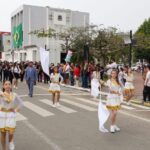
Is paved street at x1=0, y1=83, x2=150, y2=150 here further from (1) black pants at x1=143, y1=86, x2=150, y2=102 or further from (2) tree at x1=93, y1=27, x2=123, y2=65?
(2) tree at x1=93, y1=27, x2=123, y2=65

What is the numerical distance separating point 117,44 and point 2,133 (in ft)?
109

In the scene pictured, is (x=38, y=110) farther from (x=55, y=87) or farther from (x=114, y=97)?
(x=114, y=97)

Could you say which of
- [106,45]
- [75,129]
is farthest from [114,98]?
[106,45]

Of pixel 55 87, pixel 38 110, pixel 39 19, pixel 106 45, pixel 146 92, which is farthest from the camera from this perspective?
pixel 39 19

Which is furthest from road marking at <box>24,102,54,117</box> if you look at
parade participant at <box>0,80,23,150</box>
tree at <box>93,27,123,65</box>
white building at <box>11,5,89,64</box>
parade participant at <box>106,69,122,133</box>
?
white building at <box>11,5,89,64</box>

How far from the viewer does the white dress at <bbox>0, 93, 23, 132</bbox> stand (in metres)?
8.65

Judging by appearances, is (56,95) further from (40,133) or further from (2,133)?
(2,133)

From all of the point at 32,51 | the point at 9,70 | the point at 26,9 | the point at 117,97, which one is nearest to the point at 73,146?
the point at 117,97

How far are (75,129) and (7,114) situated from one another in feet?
10.5

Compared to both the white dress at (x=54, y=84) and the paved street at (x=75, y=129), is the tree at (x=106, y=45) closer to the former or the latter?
the white dress at (x=54, y=84)

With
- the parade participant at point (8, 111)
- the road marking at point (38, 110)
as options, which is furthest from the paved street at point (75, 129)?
the parade participant at point (8, 111)

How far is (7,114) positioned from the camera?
870 cm

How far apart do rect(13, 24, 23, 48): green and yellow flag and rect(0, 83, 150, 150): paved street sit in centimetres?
6862

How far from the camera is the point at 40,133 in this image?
11.0 meters
